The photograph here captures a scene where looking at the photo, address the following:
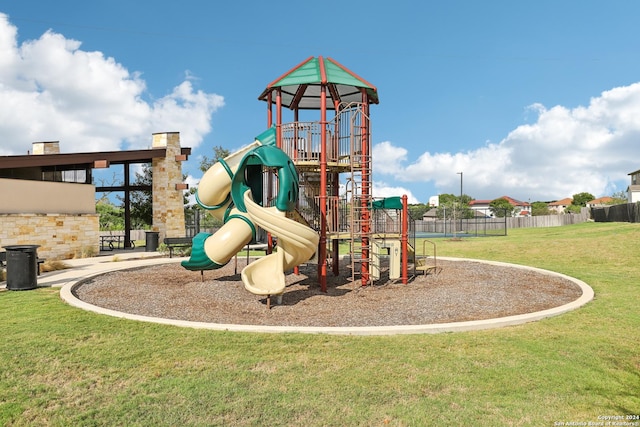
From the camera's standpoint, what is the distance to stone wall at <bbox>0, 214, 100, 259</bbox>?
1862cm

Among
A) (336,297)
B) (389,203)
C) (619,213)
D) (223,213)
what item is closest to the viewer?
(336,297)

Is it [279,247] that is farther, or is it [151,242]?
[151,242]

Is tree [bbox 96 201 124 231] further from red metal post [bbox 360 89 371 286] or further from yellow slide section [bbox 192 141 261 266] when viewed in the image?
red metal post [bbox 360 89 371 286]

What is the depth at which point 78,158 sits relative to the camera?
22.0m

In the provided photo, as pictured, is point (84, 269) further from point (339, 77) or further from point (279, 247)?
point (339, 77)

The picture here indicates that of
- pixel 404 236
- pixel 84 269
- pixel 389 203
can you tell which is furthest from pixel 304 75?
pixel 84 269

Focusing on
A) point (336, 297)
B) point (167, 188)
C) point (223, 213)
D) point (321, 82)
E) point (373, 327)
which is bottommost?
point (336, 297)

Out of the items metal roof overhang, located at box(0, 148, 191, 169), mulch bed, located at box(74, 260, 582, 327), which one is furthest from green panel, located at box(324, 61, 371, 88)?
metal roof overhang, located at box(0, 148, 191, 169)

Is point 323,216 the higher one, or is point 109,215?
point 109,215

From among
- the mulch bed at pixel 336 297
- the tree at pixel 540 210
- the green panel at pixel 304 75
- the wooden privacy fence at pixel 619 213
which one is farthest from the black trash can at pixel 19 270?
the tree at pixel 540 210

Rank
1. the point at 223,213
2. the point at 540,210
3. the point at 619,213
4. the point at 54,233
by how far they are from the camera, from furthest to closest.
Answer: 1. the point at 540,210
2. the point at 619,213
3. the point at 54,233
4. the point at 223,213

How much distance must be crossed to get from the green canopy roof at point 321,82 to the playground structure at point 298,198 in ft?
0.11

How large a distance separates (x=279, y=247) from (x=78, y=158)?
16719 millimetres

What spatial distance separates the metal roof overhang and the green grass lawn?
47.6 ft
